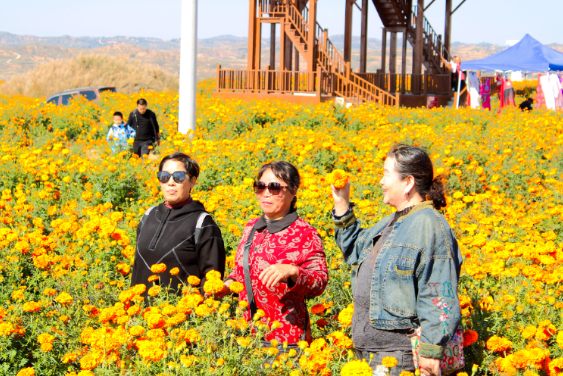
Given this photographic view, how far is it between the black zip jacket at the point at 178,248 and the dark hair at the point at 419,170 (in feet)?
3.60

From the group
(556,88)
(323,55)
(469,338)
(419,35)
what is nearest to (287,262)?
(469,338)

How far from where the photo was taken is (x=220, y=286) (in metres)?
2.41

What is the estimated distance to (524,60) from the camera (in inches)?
688

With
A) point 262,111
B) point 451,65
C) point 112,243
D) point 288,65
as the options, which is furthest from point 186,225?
point 451,65

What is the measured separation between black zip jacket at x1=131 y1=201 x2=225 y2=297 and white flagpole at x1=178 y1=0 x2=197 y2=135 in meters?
6.12

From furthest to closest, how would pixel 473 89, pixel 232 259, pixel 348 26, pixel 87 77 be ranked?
pixel 87 77
pixel 348 26
pixel 473 89
pixel 232 259

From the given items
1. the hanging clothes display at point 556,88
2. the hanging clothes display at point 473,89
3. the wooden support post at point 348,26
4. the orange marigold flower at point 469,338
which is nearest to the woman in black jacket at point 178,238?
the orange marigold flower at point 469,338

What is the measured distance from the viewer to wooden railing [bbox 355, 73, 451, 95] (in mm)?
20547

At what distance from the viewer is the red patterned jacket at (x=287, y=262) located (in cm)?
A: 266

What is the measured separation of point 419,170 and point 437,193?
0.48 ft

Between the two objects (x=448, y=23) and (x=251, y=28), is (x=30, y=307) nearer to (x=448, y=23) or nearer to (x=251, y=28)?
(x=251, y=28)

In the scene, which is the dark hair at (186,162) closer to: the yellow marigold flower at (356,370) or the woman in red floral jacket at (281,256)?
the woman in red floral jacket at (281,256)

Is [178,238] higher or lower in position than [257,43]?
lower

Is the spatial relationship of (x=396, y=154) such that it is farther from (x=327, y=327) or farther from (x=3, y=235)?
(x=3, y=235)
